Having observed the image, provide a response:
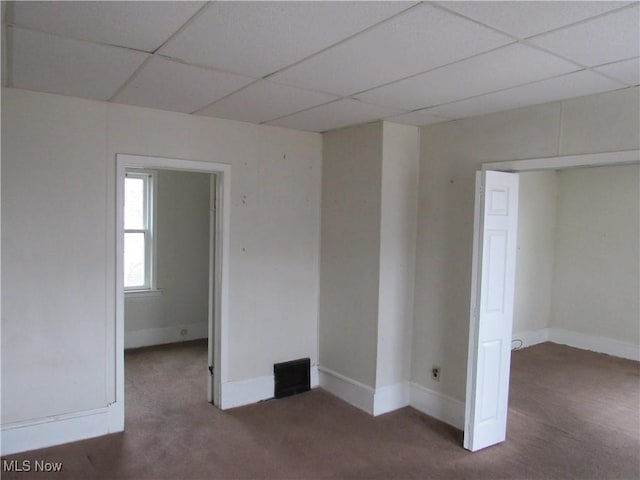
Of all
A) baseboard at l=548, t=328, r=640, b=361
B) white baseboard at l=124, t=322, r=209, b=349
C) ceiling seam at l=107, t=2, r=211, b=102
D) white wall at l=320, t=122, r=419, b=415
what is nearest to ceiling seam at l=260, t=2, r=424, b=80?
ceiling seam at l=107, t=2, r=211, b=102

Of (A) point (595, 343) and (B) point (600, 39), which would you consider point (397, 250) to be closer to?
(B) point (600, 39)

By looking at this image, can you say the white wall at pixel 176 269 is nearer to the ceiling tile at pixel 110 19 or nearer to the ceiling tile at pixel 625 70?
the ceiling tile at pixel 110 19

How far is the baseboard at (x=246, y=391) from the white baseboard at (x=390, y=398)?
0.96 metres

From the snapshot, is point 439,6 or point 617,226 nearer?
point 439,6

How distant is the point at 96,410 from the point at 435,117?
3302 mm

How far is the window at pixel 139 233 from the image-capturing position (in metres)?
5.68

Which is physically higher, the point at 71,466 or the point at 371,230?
the point at 371,230

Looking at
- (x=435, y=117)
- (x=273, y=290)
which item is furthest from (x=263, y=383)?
(x=435, y=117)

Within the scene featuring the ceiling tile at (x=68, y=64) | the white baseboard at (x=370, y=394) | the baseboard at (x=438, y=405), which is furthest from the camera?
the white baseboard at (x=370, y=394)

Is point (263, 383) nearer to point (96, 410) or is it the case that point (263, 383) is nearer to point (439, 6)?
point (96, 410)

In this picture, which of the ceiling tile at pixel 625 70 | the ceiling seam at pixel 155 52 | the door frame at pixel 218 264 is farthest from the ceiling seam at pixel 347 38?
the door frame at pixel 218 264

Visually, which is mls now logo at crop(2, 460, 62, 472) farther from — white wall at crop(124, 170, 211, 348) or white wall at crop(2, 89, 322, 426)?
white wall at crop(124, 170, 211, 348)

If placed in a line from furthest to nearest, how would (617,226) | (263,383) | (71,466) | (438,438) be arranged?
(617,226) < (263,383) < (438,438) < (71,466)

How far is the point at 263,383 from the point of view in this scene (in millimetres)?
4102
